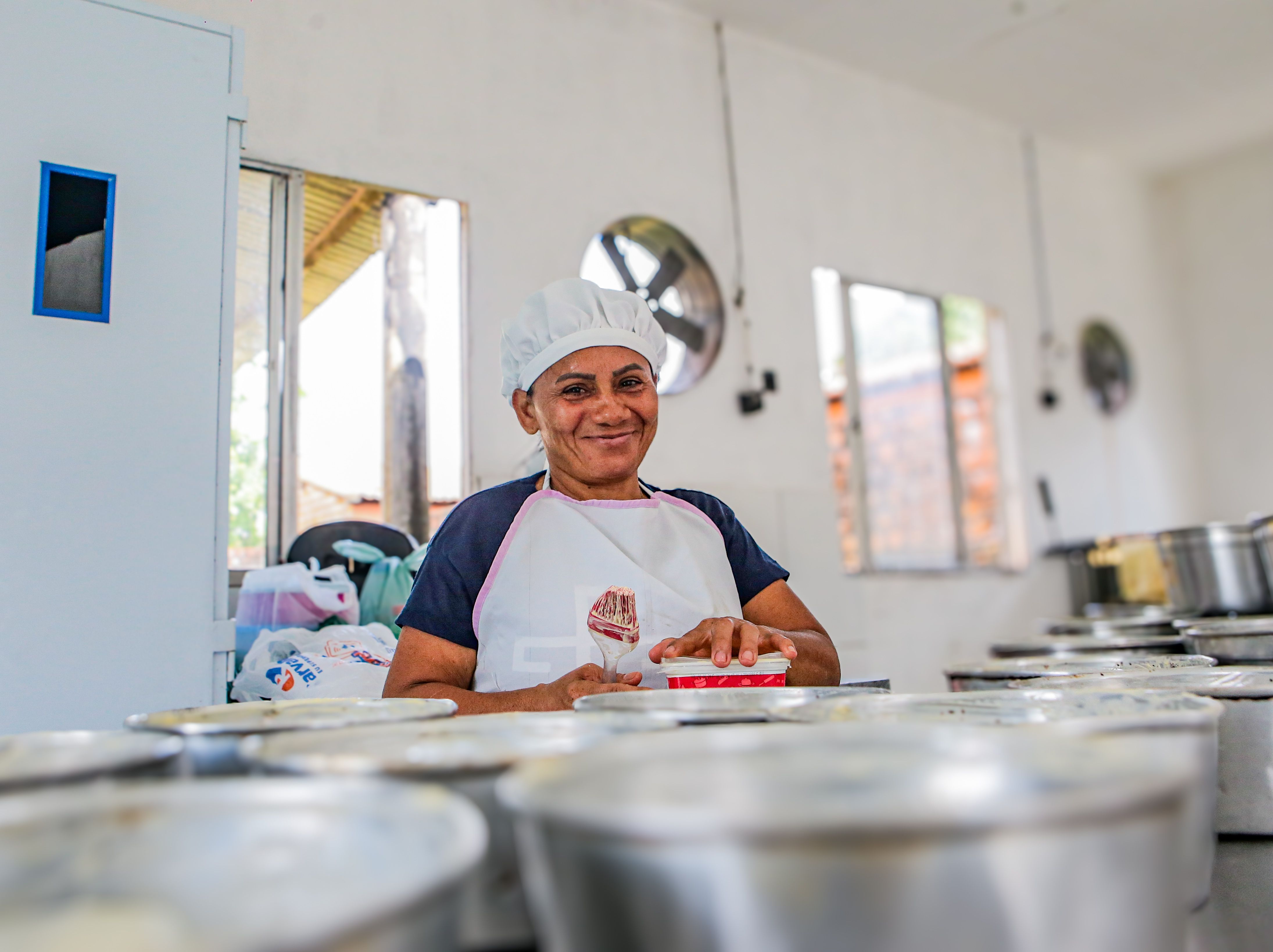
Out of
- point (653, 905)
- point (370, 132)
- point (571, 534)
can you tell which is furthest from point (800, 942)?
point (370, 132)

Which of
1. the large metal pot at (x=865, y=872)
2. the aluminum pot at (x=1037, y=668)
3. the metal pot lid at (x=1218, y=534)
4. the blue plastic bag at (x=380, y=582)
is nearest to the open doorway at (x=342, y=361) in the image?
Result: the blue plastic bag at (x=380, y=582)

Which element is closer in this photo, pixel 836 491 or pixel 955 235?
pixel 836 491

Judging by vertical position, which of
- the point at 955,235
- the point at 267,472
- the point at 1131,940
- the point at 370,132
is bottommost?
the point at 1131,940

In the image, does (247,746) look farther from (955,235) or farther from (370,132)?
(955,235)

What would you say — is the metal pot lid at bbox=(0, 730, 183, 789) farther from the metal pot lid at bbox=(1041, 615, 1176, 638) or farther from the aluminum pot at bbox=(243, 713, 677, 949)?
the metal pot lid at bbox=(1041, 615, 1176, 638)

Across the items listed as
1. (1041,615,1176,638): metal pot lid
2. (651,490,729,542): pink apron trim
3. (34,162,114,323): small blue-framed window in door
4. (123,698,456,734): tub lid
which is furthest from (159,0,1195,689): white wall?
(123,698,456,734): tub lid

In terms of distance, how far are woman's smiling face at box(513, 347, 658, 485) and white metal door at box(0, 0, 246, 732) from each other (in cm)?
66

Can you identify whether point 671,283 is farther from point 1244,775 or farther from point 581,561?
point 1244,775

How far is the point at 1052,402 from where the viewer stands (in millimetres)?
5539

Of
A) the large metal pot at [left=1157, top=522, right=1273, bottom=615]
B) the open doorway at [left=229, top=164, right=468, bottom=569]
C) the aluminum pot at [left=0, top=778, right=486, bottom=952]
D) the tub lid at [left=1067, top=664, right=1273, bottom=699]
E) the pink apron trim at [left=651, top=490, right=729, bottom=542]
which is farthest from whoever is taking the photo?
the large metal pot at [left=1157, top=522, right=1273, bottom=615]

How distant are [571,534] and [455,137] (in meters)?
2.27

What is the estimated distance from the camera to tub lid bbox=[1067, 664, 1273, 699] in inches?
30.2

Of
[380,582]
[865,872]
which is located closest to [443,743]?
[865,872]

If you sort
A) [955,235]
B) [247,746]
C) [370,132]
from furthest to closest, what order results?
[955,235], [370,132], [247,746]
